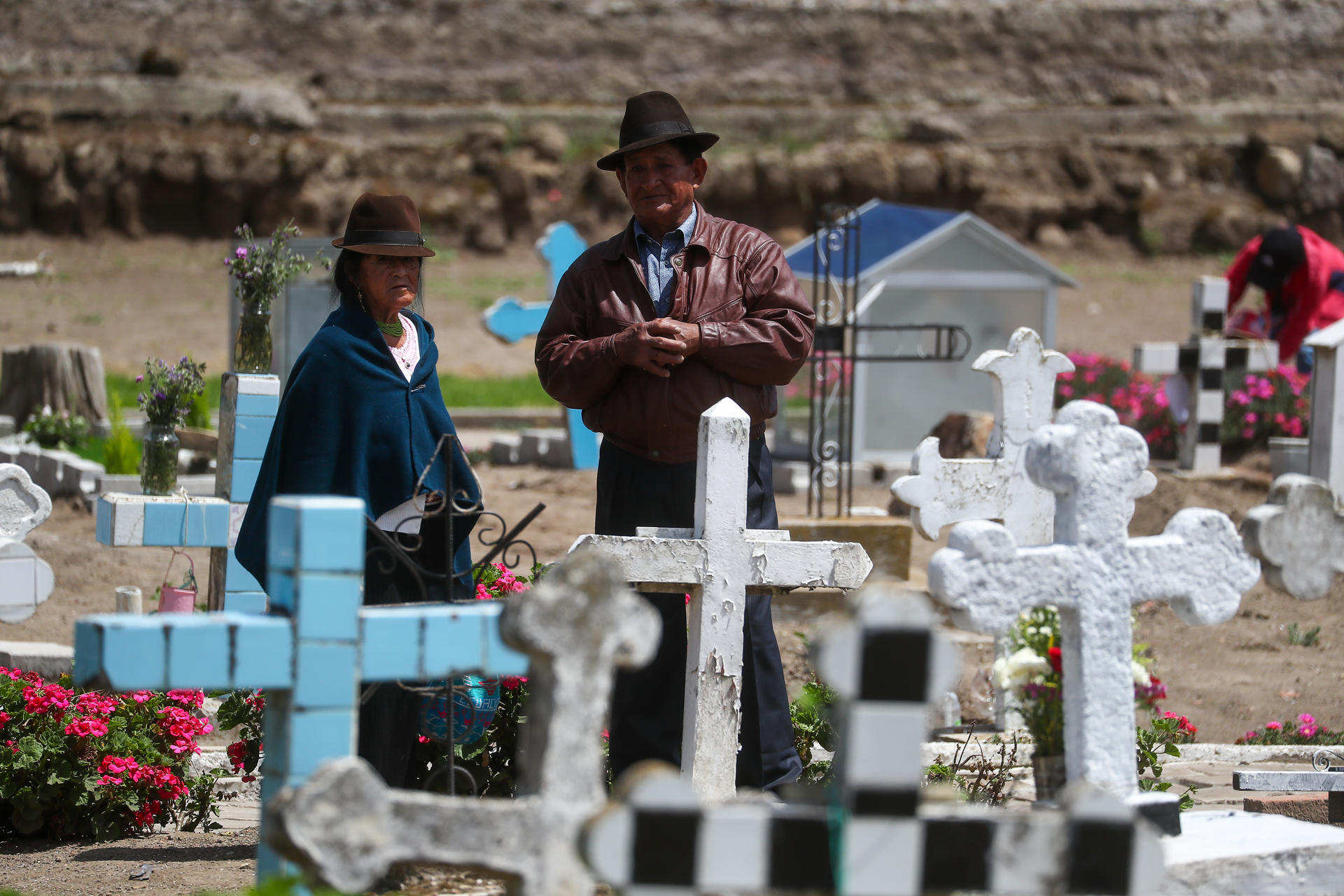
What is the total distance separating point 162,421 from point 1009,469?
3.54 metres

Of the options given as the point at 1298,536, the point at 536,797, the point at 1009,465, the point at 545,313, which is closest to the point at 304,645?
the point at 536,797

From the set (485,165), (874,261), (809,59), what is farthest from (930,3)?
(874,261)

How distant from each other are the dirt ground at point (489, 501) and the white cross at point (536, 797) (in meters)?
1.66

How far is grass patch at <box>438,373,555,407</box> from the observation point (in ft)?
53.5

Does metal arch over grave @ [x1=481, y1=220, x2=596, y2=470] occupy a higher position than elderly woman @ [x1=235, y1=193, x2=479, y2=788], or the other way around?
metal arch over grave @ [x1=481, y1=220, x2=596, y2=470]

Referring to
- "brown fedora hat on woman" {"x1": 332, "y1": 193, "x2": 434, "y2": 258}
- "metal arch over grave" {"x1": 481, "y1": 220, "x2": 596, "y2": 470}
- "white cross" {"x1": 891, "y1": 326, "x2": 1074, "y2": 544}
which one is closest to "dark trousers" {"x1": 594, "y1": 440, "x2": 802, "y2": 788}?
"brown fedora hat on woman" {"x1": 332, "y1": 193, "x2": 434, "y2": 258}

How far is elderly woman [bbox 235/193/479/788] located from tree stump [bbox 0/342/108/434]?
9.53 metres

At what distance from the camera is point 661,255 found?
417cm

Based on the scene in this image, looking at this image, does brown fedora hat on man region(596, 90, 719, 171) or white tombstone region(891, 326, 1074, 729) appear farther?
white tombstone region(891, 326, 1074, 729)

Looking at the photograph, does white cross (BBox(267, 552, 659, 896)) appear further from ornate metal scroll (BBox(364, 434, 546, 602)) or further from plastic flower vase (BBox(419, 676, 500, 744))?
plastic flower vase (BBox(419, 676, 500, 744))

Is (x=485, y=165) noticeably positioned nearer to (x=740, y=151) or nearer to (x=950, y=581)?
(x=740, y=151)

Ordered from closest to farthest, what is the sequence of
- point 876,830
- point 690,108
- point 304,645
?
point 876,830 → point 304,645 → point 690,108

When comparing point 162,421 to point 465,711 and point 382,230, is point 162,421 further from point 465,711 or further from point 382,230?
point 465,711

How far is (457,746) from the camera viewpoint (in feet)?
13.0
